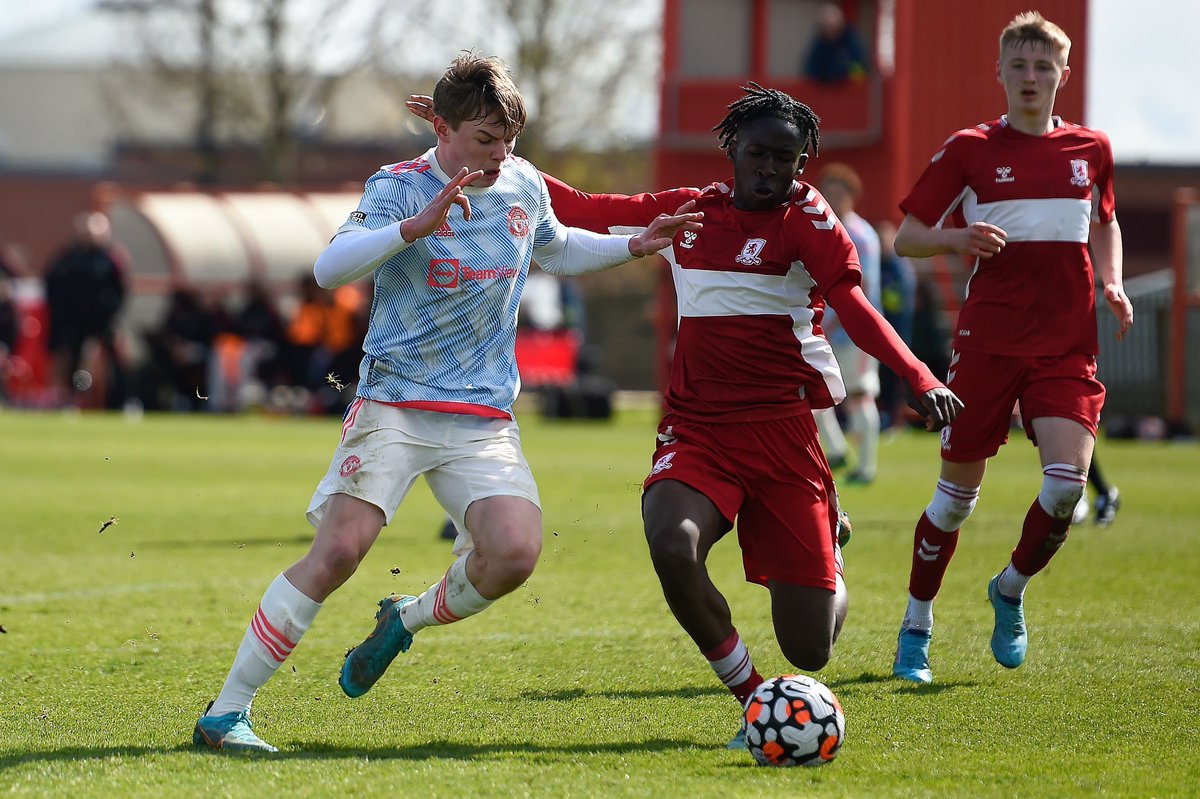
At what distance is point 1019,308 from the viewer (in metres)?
6.64

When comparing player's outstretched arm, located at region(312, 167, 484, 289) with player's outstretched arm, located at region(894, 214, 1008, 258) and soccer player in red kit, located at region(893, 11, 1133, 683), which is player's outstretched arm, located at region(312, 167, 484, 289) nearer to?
player's outstretched arm, located at region(894, 214, 1008, 258)

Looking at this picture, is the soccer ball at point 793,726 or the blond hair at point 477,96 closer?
the soccer ball at point 793,726

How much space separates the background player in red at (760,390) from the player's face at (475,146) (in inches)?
14.0

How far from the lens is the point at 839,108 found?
2727 cm

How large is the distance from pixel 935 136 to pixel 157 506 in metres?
17.3

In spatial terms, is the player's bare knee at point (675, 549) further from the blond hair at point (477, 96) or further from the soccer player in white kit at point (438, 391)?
the blond hair at point (477, 96)

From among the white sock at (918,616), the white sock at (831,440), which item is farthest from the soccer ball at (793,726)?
the white sock at (831,440)

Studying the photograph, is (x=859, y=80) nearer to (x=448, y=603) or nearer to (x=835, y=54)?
(x=835, y=54)

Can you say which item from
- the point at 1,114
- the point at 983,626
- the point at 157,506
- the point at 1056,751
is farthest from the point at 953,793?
the point at 1,114

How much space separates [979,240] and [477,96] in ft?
6.80

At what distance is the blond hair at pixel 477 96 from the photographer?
210 inches

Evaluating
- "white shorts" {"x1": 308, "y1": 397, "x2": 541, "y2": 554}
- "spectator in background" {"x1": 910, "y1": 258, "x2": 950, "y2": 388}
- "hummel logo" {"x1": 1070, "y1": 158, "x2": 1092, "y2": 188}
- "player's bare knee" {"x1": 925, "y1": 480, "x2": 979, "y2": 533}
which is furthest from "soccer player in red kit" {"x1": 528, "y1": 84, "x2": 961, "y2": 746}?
"spectator in background" {"x1": 910, "y1": 258, "x2": 950, "y2": 388}

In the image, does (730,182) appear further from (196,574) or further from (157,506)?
(157,506)

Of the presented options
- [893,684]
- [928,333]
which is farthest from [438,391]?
[928,333]
